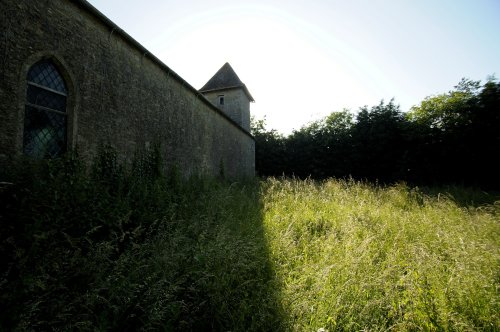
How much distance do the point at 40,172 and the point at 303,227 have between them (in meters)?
4.76

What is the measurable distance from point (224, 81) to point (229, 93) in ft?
4.12

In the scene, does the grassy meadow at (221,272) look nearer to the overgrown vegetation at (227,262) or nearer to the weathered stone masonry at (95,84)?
the overgrown vegetation at (227,262)

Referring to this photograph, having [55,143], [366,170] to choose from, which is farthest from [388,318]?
[366,170]

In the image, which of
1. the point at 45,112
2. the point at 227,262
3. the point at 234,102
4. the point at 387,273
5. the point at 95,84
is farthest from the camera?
the point at 234,102

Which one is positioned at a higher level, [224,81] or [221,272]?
[224,81]

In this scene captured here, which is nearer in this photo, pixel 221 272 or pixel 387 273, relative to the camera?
pixel 387 273

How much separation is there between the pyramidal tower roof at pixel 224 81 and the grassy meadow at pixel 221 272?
17.9 meters

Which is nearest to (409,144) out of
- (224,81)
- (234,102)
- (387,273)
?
(234,102)

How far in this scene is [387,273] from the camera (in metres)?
2.88

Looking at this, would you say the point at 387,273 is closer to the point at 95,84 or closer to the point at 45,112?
the point at 45,112

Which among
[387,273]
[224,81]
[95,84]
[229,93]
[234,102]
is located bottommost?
[387,273]

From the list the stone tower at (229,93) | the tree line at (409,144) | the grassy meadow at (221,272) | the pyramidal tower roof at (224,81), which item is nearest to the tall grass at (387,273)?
the grassy meadow at (221,272)

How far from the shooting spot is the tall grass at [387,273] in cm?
244

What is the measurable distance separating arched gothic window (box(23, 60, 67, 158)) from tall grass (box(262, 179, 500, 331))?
519cm
